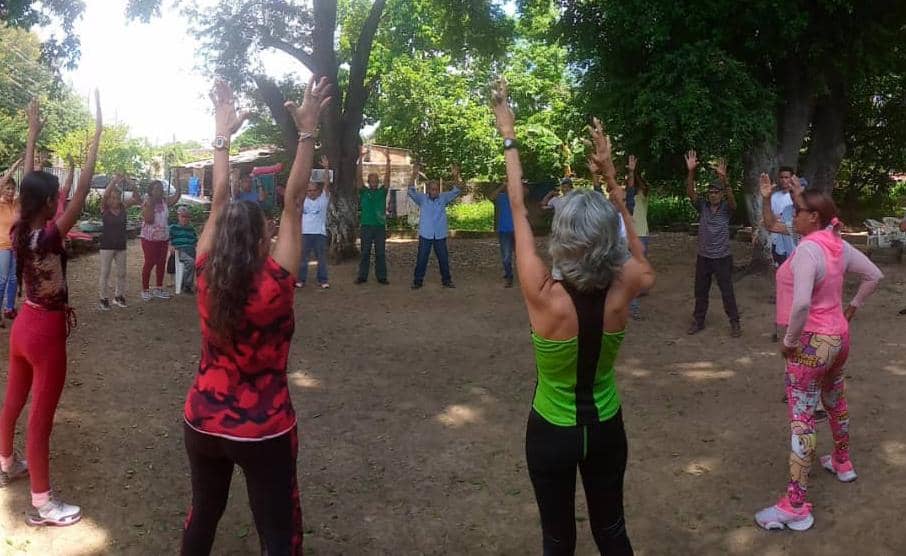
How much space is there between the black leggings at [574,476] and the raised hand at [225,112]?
188 cm

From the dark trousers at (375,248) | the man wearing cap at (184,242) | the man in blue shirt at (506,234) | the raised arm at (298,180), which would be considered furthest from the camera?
the dark trousers at (375,248)

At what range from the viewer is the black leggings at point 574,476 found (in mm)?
2564

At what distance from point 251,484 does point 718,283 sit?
7076 mm

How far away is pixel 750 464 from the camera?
4.86 metres

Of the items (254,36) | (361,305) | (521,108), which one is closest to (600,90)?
(361,305)

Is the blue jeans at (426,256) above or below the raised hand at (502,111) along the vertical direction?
below

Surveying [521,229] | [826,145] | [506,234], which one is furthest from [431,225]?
[521,229]

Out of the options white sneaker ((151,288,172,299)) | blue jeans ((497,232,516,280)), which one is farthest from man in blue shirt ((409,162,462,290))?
white sneaker ((151,288,172,299))

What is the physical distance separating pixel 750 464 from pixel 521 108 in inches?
892

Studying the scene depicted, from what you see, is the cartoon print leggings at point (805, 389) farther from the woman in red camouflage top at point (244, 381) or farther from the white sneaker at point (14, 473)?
the white sneaker at point (14, 473)

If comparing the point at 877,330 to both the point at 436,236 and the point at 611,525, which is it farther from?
the point at 611,525

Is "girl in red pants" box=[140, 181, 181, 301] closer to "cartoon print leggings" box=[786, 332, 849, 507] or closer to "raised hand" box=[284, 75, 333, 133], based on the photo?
"raised hand" box=[284, 75, 333, 133]

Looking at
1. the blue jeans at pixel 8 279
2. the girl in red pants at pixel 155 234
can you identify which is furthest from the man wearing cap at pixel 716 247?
the blue jeans at pixel 8 279

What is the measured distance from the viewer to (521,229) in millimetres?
2633
